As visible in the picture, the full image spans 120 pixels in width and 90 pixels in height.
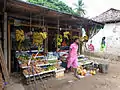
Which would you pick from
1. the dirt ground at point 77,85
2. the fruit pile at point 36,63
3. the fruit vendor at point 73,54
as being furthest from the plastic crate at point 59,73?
the fruit pile at point 36,63

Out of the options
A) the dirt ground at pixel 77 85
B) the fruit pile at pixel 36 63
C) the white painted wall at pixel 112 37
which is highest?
the white painted wall at pixel 112 37

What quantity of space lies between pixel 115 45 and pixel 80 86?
301 inches

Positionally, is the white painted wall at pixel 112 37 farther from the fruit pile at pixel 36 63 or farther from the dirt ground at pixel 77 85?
the fruit pile at pixel 36 63

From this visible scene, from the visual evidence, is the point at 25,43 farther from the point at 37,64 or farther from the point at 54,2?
the point at 54,2

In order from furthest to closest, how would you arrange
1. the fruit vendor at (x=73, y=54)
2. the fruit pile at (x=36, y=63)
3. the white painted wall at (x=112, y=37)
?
the white painted wall at (x=112, y=37), the fruit vendor at (x=73, y=54), the fruit pile at (x=36, y=63)

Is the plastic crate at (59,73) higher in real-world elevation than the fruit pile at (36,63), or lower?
lower

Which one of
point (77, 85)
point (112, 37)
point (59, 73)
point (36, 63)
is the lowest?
point (77, 85)

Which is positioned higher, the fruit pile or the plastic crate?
the fruit pile

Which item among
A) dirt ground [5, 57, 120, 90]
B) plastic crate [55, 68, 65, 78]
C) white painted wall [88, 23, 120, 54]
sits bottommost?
dirt ground [5, 57, 120, 90]

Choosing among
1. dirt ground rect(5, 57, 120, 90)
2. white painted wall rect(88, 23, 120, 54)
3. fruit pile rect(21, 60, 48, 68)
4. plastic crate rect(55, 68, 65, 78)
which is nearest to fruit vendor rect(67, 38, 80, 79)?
plastic crate rect(55, 68, 65, 78)

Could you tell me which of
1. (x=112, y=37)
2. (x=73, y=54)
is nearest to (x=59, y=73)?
(x=73, y=54)

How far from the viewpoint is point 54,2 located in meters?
17.9

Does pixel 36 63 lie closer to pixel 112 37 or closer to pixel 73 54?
pixel 73 54

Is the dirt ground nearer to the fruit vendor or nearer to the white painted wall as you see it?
the fruit vendor
